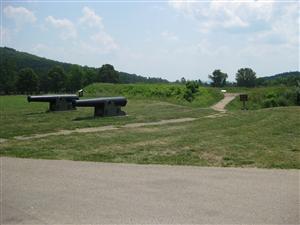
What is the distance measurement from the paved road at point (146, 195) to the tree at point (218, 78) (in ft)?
237

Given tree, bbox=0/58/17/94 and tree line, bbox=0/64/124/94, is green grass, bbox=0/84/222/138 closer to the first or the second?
tree line, bbox=0/64/124/94

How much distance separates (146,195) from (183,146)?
456 cm

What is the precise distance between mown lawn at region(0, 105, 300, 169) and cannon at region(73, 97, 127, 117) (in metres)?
5.36

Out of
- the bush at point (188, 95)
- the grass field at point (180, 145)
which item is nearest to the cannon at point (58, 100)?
the grass field at point (180, 145)

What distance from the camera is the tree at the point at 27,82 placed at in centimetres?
9356

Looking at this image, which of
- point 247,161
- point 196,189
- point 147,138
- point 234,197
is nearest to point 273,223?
point 234,197

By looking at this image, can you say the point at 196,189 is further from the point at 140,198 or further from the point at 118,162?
the point at 118,162

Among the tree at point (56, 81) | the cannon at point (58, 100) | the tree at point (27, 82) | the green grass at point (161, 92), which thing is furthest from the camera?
the tree at point (56, 81)

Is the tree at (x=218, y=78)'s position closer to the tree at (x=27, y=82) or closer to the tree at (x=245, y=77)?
the tree at (x=245, y=77)

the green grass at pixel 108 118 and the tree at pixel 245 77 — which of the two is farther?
the tree at pixel 245 77

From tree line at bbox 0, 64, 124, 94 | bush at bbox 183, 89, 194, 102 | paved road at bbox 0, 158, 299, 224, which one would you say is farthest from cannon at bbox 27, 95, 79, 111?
tree line at bbox 0, 64, 124, 94

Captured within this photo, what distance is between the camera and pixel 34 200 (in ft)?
19.5

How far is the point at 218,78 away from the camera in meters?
79.8

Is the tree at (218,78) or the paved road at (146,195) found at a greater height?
the tree at (218,78)
